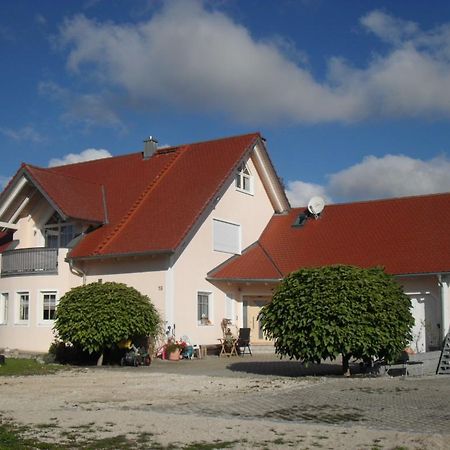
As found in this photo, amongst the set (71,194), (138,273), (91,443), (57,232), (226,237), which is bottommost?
(91,443)

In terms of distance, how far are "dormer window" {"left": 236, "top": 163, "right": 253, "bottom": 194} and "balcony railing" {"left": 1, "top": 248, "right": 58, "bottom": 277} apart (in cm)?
777

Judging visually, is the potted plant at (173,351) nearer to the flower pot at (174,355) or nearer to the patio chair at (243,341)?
the flower pot at (174,355)

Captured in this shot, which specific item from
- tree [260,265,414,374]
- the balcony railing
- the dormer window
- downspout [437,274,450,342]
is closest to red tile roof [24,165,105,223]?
the balcony railing

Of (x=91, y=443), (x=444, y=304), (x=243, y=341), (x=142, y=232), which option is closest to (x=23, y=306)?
(x=142, y=232)

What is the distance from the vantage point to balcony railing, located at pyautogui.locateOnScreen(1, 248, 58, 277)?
25109mm

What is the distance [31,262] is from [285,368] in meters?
11.1

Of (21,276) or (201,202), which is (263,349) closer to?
Answer: (201,202)

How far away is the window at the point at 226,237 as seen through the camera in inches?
1023

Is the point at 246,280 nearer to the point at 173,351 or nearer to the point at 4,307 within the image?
the point at 173,351

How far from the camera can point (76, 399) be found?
12.7 m

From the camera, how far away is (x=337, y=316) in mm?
15664

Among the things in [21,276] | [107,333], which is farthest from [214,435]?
[21,276]

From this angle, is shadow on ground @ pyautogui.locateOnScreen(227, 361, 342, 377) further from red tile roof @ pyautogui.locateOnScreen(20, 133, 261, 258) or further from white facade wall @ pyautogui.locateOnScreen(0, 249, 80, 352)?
white facade wall @ pyautogui.locateOnScreen(0, 249, 80, 352)

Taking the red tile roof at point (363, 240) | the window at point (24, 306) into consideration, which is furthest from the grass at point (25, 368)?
the red tile roof at point (363, 240)
